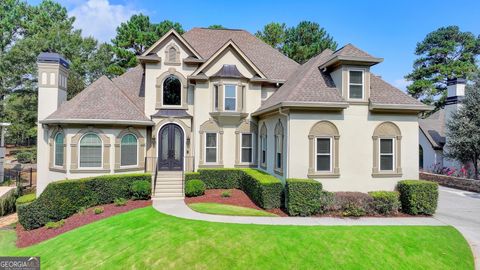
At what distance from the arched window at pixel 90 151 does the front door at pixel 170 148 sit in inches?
139

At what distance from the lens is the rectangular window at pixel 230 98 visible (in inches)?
668

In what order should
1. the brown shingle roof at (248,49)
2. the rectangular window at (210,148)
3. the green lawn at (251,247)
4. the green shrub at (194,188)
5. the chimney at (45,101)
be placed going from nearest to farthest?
the green lawn at (251,247) < the green shrub at (194,188) < the chimney at (45,101) < the rectangular window at (210,148) < the brown shingle roof at (248,49)

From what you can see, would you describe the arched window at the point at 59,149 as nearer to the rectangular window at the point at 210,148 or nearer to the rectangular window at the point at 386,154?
the rectangular window at the point at 210,148

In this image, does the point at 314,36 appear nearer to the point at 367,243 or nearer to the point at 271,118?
the point at 271,118

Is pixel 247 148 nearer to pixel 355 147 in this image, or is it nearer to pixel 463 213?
pixel 355 147

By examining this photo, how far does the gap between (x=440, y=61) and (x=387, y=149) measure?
37133 mm

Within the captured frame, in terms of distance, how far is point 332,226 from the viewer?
10055 millimetres

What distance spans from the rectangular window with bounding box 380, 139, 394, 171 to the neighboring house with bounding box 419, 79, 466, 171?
12.6m

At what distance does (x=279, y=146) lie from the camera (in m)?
13.9

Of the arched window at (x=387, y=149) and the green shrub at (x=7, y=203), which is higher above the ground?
the arched window at (x=387, y=149)

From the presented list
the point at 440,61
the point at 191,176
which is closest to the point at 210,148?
the point at 191,176

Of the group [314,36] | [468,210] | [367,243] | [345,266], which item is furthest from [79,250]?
[314,36]

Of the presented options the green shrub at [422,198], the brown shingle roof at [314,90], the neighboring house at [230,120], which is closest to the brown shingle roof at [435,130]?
the neighboring house at [230,120]

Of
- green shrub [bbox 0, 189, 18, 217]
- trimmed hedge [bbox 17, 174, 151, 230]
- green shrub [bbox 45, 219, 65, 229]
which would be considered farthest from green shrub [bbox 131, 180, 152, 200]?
green shrub [bbox 0, 189, 18, 217]
